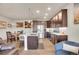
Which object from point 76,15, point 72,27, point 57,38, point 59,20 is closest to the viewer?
point 76,15

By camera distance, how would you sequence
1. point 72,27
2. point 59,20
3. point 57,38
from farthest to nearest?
point 59,20
point 57,38
point 72,27

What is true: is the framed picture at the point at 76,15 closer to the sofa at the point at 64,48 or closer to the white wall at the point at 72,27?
the white wall at the point at 72,27

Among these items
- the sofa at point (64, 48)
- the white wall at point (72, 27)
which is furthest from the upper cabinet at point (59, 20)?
the sofa at point (64, 48)

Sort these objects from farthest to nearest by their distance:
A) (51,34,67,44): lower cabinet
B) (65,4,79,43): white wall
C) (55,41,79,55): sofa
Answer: (51,34,67,44): lower cabinet
(65,4,79,43): white wall
(55,41,79,55): sofa

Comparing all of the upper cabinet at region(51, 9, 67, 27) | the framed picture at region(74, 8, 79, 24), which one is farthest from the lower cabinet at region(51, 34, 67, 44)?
the framed picture at region(74, 8, 79, 24)

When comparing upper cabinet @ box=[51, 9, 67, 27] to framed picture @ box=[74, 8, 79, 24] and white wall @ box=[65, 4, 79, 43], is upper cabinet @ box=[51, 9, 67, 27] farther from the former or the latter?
framed picture @ box=[74, 8, 79, 24]

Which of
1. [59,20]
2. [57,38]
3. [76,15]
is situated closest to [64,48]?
[57,38]

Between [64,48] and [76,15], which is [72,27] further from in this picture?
[64,48]

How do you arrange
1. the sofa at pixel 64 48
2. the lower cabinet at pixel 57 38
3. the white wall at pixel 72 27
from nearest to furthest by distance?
1. the sofa at pixel 64 48
2. the white wall at pixel 72 27
3. the lower cabinet at pixel 57 38

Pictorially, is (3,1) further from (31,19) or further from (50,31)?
(50,31)

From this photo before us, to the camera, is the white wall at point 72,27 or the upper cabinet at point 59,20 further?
the upper cabinet at point 59,20

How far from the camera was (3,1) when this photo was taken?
1.49 metres
